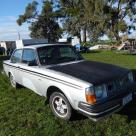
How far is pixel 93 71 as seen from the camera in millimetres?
5336

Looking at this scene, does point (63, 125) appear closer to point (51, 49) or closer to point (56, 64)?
point (56, 64)

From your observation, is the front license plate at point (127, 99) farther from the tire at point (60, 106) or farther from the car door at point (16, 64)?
the car door at point (16, 64)

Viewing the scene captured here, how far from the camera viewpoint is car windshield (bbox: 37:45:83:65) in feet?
20.5

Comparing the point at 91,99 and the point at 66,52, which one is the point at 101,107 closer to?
the point at 91,99

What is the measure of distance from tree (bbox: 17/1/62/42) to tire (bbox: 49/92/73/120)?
47807 millimetres

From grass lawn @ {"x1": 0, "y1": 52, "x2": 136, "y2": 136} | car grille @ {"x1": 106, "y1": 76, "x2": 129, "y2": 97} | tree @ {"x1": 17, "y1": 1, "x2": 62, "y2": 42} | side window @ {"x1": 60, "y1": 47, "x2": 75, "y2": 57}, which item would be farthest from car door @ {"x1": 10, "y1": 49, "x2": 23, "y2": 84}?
tree @ {"x1": 17, "y1": 1, "x2": 62, "y2": 42}

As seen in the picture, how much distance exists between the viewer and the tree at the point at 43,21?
5216 cm

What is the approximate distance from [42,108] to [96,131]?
188 centimetres

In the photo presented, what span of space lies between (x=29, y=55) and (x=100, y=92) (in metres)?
2.70

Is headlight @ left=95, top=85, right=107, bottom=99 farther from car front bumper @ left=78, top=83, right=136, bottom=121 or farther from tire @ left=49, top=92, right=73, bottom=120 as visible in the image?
tire @ left=49, top=92, right=73, bottom=120

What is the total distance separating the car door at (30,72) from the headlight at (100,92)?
1775mm

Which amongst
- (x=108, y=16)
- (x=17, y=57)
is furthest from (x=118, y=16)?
(x=17, y=57)

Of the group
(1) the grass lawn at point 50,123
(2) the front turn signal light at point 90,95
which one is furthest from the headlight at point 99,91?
(1) the grass lawn at point 50,123

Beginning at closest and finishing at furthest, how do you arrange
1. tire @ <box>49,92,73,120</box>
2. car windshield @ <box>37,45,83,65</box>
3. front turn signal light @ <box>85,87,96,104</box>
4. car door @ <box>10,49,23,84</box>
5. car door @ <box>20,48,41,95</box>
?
1. front turn signal light @ <box>85,87,96,104</box>
2. tire @ <box>49,92,73,120</box>
3. car door @ <box>20,48,41,95</box>
4. car windshield @ <box>37,45,83,65</box>
5. car door @ <box>10,49,23,84</box>
